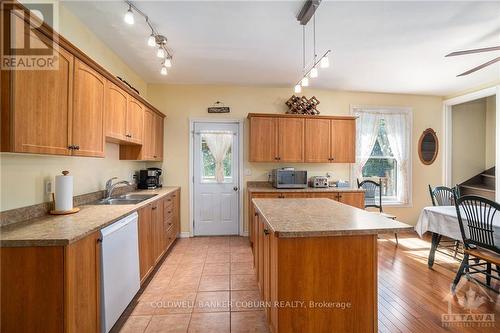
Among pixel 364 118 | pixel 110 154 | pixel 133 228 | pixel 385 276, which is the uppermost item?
pixel 364 118

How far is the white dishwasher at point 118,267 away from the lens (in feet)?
5.44

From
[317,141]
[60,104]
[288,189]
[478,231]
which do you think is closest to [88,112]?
[60,104]

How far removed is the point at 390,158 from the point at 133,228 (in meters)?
4.71

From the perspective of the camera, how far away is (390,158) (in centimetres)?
457

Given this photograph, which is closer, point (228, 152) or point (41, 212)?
point (41, 212)

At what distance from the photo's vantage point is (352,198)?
3.83 meters

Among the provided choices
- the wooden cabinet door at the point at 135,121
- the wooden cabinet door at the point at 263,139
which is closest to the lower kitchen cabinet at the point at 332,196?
the wooden cabinet door at the point at 263,139

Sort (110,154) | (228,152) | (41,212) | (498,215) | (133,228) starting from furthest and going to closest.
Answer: (228,152), (110,154), (498,215), (133,228), (41,212)

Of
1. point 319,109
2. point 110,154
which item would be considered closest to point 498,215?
point 319,109

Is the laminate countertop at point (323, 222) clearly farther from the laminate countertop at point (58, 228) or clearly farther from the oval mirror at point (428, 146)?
the oval mirror at point (428, 146)

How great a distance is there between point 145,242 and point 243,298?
120cm

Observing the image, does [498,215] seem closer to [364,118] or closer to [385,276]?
[385,276]

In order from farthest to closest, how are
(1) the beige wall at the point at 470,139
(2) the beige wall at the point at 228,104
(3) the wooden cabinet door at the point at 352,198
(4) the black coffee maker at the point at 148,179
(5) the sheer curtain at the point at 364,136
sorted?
(1) the beige wall at the point at 470,139, (5) the sheer curtain at the point at 364,136, (2) the beige wall at the point at 228,104, (3) the wooden cabinet door at the point at 352,198, (4) the black coffee maker at the point at 148,179

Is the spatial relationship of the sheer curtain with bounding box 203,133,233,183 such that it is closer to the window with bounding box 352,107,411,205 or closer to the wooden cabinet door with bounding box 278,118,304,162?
the wooden cabinet door with bounding box 278,118,304,162
